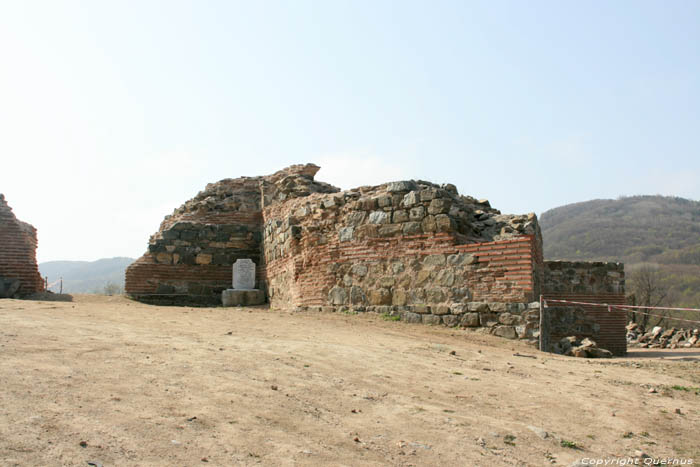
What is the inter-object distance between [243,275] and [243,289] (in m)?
0.39

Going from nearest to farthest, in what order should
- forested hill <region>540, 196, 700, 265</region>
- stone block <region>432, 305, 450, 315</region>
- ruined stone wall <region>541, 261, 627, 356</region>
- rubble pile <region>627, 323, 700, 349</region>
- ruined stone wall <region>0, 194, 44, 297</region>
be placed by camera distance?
stone block <region>432, 305, 450, 315</region> → ruined stone wall <region>541, 261, 627, 356</region> → ruined stone wall <region>0, 194, 44, 297</region> → rubble pile <region>627, 323, 700, 349</region> → forested hill <region>540, 196, 700, 265</region>

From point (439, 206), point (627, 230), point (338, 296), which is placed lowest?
point (338, 296)

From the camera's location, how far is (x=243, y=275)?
14.7 m

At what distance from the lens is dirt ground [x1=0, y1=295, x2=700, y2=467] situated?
301cm

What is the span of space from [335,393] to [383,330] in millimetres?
4266

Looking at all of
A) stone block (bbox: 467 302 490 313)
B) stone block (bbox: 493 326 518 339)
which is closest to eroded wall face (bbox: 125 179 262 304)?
stone block (bbox: 467 302 490 313)

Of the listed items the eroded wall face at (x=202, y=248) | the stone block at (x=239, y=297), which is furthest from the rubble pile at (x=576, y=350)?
the eroded wall face at (x=202, y=248)

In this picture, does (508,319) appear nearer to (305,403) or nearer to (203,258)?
(305,403)

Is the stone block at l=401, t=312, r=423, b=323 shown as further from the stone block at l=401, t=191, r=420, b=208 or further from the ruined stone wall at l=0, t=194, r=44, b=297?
the ruined stone wall at l=0, t=194, r=44, b=297

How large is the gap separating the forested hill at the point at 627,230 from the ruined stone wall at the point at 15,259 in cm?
5654

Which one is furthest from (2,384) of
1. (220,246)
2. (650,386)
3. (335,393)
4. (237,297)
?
(220,246)

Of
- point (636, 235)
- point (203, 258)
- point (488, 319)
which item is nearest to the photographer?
point (488, 319)

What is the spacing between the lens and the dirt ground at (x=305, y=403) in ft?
9.87

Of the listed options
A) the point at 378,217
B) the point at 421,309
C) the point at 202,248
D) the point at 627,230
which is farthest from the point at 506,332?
the point at 627,230
